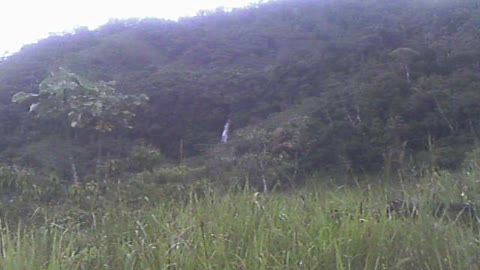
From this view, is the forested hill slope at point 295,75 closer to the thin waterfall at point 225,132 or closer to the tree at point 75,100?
the thin waterfall at point 225,132

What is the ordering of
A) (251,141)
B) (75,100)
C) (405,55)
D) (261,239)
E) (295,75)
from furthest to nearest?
(295,75)
(405,55)
(251,141)
(75,100)
(261,239)

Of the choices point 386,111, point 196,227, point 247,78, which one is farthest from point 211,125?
point 196,227

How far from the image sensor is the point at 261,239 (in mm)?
2979

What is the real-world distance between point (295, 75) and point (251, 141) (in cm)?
556

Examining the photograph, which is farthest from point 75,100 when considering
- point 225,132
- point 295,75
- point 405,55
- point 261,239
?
point 261,239

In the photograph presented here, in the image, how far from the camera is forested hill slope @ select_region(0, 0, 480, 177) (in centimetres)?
1325

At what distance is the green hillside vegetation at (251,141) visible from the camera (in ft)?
9.84

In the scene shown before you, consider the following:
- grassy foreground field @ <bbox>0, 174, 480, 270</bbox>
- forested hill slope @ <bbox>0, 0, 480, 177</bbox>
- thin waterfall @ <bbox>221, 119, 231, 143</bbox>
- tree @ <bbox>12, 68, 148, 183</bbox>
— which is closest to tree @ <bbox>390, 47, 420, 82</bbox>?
forested hill slope @ <bbox>0, 0, 480, 177</bbox>

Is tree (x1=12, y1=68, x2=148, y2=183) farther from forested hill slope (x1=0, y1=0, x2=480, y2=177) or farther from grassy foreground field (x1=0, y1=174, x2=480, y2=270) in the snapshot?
grassy foreground field (x1=0, y1=174, x2=480, y2=270)

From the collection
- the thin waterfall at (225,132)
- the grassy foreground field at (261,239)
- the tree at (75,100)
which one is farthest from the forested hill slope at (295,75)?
the grassy foreground field at (261,239)

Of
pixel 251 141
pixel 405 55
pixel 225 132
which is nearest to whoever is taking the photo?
pixel 251 141

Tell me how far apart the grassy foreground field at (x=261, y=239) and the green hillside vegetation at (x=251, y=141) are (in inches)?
0.4

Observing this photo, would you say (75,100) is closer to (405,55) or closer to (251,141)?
(251,141)

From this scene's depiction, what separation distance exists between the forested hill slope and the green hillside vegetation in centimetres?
7
